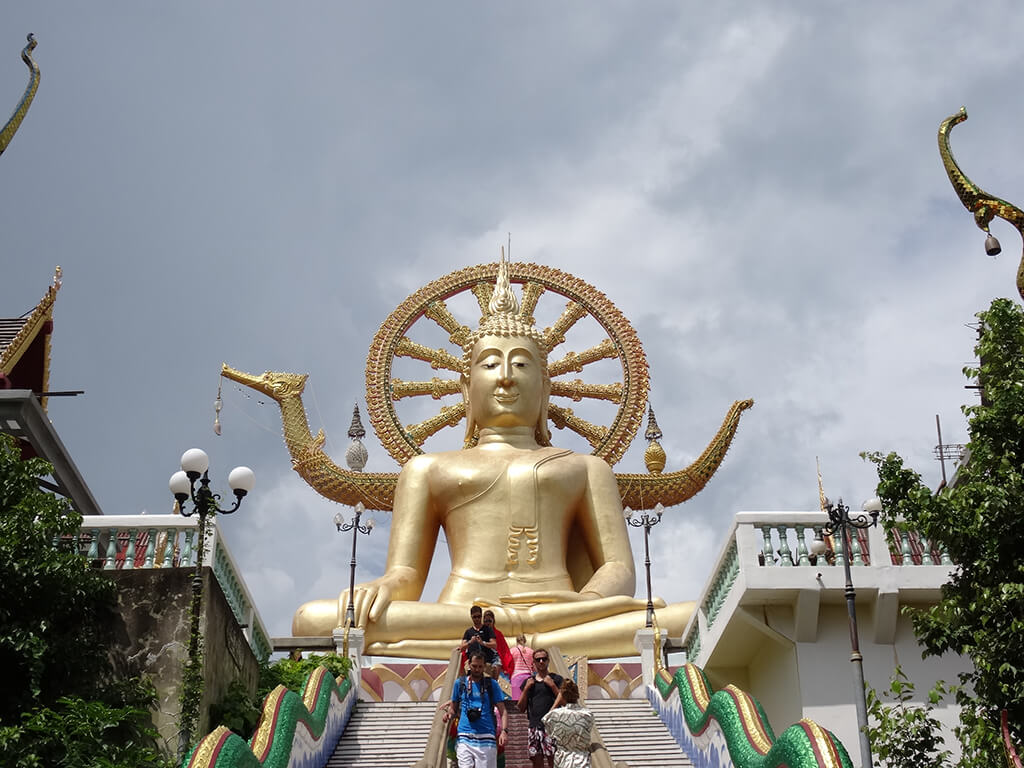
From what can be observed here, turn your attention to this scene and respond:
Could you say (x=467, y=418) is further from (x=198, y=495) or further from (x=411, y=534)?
(x=198, y=495)

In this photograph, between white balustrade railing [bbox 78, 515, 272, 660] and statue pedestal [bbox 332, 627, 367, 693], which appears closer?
white balustrade railing [bbox 78, 515, 272, 660]

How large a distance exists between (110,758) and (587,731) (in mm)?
3997

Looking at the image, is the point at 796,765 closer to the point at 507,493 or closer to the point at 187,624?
the point at 187,624

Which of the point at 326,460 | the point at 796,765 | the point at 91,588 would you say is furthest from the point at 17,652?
the point at 326,460

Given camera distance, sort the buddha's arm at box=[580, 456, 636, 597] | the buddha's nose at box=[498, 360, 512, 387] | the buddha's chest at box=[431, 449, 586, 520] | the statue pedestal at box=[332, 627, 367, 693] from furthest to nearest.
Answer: the buddha's nose at box=[498, 360, 512, 387]
the buddha's chest at box=[431, 449, 586, 520]
the buddha's arm at box=[580, 456, 636, 597]
the statue pedestal at box=[332, 627, 367, 693]

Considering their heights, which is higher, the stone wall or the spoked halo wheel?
the spoked halo wheel

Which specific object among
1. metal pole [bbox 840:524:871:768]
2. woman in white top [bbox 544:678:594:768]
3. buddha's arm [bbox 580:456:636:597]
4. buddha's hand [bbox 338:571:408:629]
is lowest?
woman in white top [bbox 544:678:594:768]

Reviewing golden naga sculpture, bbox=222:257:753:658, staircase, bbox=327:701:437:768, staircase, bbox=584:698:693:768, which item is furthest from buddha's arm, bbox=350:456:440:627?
staircase, bbox=584:698:693:768

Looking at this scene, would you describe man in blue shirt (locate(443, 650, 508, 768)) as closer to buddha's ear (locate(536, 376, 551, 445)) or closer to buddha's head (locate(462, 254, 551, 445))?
buddha's head (locate(462, 254, 551, 445))

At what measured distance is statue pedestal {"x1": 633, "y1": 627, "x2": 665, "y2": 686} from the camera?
13297 mm

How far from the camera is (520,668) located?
11.8 meters

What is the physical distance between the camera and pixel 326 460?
62.7ft

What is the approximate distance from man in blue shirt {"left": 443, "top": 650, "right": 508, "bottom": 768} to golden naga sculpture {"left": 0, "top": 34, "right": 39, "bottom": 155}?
427 inches

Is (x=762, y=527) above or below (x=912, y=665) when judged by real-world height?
above
